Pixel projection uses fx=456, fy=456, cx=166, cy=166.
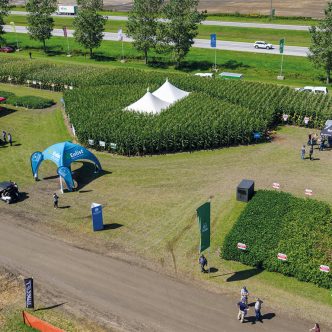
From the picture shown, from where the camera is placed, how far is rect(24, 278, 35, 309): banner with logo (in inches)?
990

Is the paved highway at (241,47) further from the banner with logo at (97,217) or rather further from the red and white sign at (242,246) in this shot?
the banner with logo at (97,217)

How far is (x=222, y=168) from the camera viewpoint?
4231 centimetres

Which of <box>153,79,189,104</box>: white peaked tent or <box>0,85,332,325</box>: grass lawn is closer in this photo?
<box>0,85,332,325</box>: grass lawn

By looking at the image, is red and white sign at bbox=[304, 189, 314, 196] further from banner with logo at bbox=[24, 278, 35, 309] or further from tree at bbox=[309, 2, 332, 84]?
tree at bbox=[309, 2, 332, 84]

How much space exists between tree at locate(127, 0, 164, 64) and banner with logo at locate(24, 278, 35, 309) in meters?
58.2

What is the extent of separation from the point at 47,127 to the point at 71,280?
1192 inches

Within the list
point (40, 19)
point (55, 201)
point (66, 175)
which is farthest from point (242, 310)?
point (40, 19)

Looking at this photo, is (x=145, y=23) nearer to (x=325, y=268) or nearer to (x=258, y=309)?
(x=325, y=268)

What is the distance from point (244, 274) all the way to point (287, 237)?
148 inches

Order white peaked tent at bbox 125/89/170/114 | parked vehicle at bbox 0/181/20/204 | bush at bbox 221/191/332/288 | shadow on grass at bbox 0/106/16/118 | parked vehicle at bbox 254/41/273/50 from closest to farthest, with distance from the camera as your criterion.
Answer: bush at bbox 221/191/332/288 < parked vehicle at bbox 0/181/20/204 < white peaked tent at bbox 125/89/170/114 < shadow on grass at bbox 0/106/16/118 < parked vehicle at bbox 254/41/273/50

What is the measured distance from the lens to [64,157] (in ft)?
129

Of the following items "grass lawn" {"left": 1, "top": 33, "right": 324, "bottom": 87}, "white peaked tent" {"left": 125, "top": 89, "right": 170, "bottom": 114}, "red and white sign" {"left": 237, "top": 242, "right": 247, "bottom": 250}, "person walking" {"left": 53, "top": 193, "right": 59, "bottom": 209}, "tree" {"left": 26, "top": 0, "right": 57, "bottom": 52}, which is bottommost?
"red and white sign" {"left": 237, "top": 242, "right": 247, "bottom": 250}

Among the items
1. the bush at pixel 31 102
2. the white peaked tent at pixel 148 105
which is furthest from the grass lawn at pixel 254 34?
the white peaked tent at pixel 148 105

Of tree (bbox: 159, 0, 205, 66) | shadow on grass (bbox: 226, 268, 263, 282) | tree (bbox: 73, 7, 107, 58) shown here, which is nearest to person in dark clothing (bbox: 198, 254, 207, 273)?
shadow on grass (bbox: 226, 268, 263, 282)
